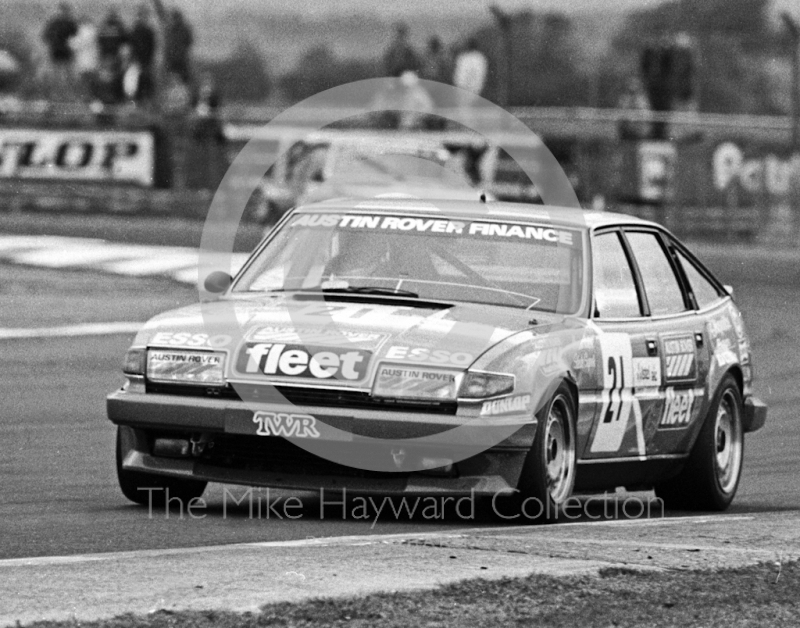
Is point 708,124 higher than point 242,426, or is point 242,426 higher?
point 708,124

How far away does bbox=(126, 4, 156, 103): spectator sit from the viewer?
26.5m

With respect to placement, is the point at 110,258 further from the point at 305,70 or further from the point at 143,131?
the point at 305,70

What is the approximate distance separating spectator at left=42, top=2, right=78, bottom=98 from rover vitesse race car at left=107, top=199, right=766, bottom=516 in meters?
19.8

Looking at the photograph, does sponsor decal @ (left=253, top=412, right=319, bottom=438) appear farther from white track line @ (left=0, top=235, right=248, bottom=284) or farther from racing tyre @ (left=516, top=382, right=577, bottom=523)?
white track line @ (left=0, top=235, right=248, bottom=284)

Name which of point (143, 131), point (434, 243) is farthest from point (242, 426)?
point (143, 131)

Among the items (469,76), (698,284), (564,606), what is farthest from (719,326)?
(469,76)

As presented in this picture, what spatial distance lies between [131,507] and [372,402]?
1234 millimetres

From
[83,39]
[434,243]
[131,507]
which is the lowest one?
[131,507]

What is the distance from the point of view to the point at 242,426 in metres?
6.90

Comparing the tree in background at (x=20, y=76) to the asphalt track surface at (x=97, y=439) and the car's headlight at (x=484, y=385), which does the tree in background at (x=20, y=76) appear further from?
the car's headlight at (x=484, y=385)

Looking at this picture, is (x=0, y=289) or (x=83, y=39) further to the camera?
(x=83, y=39)

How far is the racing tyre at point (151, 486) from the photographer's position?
734 cm

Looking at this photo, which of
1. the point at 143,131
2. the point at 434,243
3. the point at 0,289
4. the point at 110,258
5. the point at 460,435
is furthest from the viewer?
the point at 143,131

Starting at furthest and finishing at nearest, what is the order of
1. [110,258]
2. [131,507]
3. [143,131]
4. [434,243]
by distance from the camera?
[143,131] < [110,258] < [434,243] < [131,507]
